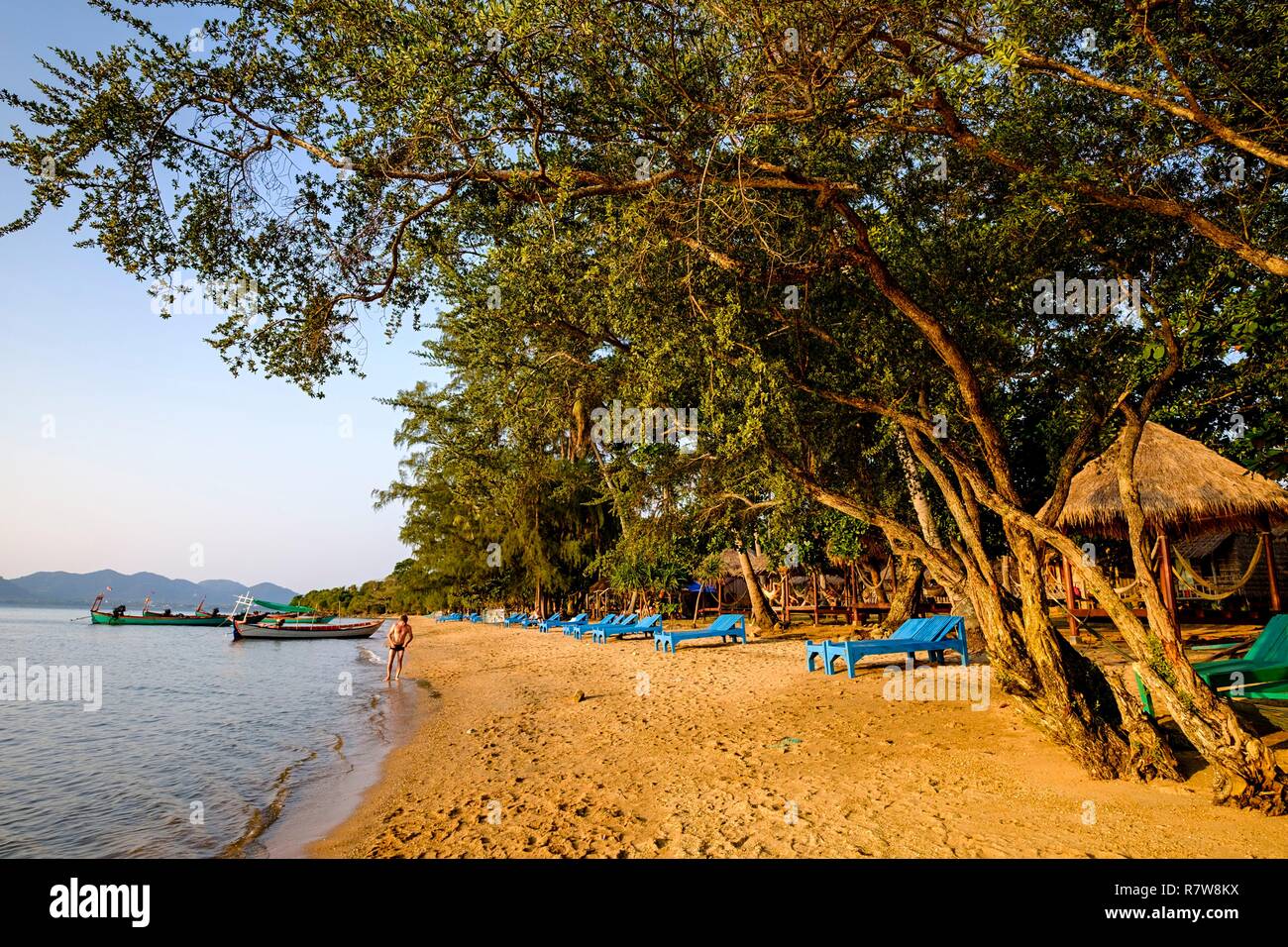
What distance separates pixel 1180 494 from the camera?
13.7 meters

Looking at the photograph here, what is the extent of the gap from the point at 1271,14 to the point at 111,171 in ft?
38.6

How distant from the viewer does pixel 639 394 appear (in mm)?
9992

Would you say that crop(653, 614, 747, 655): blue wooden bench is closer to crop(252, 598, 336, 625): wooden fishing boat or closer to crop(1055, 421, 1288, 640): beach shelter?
crop(1055, 421, 1288, 640): beach shelter

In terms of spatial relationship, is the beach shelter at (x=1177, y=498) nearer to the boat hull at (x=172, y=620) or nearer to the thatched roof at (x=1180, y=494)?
the thatched roof at (x=1180, y=494)

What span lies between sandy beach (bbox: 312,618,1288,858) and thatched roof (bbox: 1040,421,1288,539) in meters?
7.50

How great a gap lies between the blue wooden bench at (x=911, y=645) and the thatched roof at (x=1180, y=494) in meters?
3.94

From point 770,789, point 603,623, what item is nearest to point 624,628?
Answer: point 603,623

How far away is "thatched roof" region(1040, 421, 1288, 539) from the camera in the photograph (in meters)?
13.3

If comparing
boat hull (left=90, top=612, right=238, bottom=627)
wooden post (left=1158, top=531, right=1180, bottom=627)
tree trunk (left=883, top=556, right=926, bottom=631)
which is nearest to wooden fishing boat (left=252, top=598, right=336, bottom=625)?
boat hull (left=90, top=612, right=238, bottom=627)

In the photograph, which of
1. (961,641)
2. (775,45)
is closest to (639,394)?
(775,45)

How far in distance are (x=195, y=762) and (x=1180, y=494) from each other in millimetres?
19535
